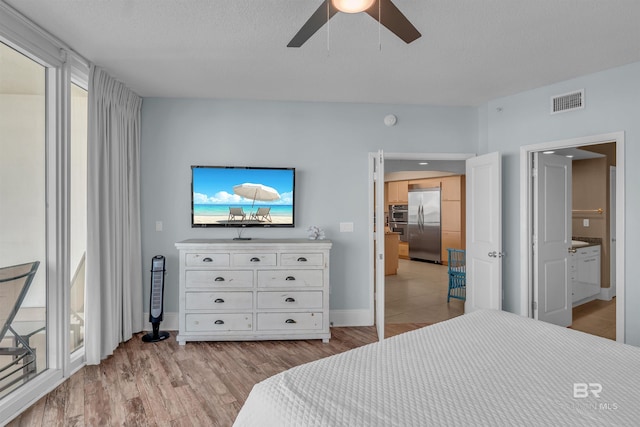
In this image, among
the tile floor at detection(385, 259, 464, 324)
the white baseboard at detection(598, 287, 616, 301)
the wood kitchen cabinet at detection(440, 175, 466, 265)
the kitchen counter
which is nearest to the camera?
the tile floor at detection(385, 259, 464, 324)

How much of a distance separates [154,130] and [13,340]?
2.33 meters

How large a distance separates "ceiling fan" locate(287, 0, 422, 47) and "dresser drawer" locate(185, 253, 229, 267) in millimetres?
2249

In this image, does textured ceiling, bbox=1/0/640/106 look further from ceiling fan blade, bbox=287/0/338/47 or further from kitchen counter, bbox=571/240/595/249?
kitchen counter, bbox=571/240/595/249

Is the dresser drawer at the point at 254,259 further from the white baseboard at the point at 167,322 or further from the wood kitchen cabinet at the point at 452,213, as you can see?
the wood kitchen cabinet at the point at 452,213

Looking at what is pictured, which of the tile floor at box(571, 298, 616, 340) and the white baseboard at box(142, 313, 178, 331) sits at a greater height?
the white baseboard at box(142, 313, 178, 331)

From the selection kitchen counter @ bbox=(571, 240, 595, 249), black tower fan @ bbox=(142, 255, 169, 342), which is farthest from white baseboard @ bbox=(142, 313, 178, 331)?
kitchen counter @ bbox=(571, 240, 595, 249)

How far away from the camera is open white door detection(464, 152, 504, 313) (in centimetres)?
361

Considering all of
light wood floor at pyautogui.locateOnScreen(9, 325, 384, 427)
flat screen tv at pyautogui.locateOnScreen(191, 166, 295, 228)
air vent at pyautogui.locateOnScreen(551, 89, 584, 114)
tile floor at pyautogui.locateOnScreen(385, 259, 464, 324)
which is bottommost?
light wood floor at pyautogui.locateOnScreen(9, 325, 384, 427)

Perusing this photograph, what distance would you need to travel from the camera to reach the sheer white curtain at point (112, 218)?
115 inches

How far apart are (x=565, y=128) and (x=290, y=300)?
3171 millimetres

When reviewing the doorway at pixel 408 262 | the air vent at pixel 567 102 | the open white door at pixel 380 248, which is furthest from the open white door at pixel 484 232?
the open white door at pixel 380 248

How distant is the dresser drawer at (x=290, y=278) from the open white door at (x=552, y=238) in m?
2.35

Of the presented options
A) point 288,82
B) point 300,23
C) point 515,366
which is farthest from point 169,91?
point 515,366

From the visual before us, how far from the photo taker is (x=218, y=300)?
133 inches
